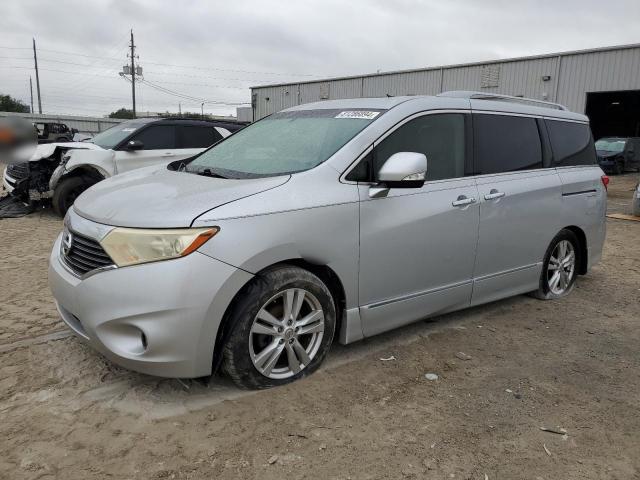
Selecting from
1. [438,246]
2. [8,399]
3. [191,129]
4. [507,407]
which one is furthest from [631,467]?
[191,129]

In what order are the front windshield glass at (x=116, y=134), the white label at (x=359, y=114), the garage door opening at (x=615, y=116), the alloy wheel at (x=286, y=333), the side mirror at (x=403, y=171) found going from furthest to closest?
the garage door opening at (x=615, y=116)
the front windshield glass at (x=116, y=134)
the white label at (x=359, y=114)
the side mirror at (x=403, y=171)
the alloy wheel at (x=286, y=333)

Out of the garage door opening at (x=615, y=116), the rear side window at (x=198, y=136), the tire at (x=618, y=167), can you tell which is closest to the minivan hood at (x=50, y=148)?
the rear side window at (x=198, y=136)

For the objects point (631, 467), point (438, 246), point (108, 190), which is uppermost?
point (108, 190)

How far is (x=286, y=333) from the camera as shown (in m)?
3.03

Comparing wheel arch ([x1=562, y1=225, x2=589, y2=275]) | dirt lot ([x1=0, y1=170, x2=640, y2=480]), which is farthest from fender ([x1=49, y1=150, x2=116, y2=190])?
wheel arch ([x1=562, y1=225, x2=589, y2=275])

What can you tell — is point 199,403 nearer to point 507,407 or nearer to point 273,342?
point 273,342

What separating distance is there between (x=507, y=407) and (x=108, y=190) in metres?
2.78

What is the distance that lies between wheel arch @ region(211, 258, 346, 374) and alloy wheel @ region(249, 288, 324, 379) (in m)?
0.15

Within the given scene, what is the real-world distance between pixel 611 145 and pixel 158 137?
1891cm

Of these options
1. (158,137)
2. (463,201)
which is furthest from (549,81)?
(463,201)

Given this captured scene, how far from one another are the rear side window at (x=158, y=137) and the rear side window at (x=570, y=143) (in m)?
6.27

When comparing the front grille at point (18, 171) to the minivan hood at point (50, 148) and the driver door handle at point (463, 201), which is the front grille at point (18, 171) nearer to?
the minivan hood at point (50, 148)

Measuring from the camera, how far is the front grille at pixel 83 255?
9.13 feet

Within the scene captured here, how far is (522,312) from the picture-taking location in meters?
4.67
